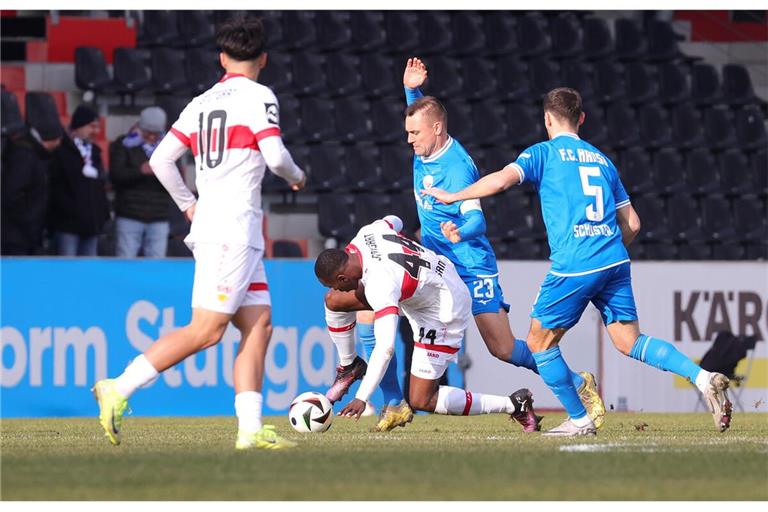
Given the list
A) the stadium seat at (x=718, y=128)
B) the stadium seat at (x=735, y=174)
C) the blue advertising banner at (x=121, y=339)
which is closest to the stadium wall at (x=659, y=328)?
the blue advertising banner at (x=121, y=339)

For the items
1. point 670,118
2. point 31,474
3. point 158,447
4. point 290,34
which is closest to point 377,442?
point 158,447

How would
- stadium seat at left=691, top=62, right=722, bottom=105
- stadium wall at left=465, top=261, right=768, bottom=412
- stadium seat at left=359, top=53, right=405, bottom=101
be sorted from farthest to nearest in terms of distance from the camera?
1. stadium seat at left=691, top=62, right=722, bottom=105
2. stadium seat at left=359, top=53, right=405, bottom=101
3. stadium wall at left=465, top=261, right=768, bottom=412

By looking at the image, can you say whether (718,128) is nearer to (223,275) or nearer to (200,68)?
(200,68)

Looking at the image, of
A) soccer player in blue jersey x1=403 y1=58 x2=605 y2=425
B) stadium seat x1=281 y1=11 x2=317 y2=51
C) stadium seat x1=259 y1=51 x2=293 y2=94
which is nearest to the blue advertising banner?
soccer player in blue jersey x1=403 y1=58 x2=605 y2=425

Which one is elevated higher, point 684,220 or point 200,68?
point 200,68

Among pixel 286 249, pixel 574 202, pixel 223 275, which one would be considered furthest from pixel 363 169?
pixel 223 275

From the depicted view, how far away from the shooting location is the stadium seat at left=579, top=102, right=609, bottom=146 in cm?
1836

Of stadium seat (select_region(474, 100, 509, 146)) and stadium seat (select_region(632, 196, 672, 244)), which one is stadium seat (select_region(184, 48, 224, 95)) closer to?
stadium seat (select_region(474, 100, 509, 146))

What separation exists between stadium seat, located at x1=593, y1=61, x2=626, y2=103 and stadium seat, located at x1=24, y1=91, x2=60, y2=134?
6853 mm

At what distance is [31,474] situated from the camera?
20.2 feet

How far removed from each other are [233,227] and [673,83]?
1332 centimetres

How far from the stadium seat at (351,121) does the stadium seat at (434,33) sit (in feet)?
4.43

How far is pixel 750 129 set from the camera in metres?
19.5
